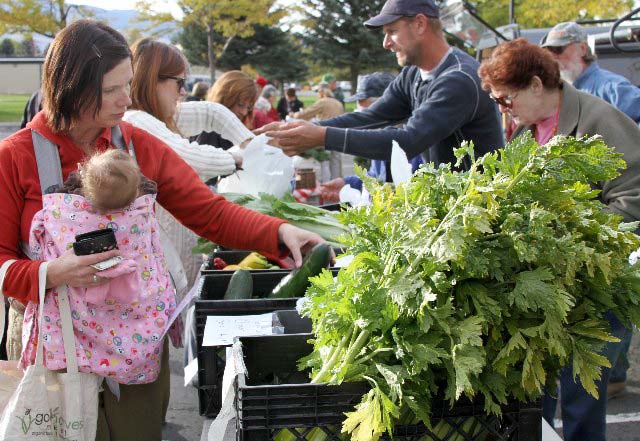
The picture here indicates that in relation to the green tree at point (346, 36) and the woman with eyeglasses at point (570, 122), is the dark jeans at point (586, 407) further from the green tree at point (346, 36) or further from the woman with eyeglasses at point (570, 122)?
the green tree at point (346, 36)

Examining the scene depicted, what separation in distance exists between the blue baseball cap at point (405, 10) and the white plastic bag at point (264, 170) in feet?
2.98

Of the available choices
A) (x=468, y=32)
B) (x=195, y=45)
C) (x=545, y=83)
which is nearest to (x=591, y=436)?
(x=545, y=83)

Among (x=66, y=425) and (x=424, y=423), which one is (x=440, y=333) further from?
(x=66, y=425)

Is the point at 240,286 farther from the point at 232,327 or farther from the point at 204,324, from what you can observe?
the point at 232,327

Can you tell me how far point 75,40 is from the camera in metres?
2.31

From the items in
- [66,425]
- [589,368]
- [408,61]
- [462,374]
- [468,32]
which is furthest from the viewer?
[468,32]

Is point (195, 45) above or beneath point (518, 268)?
beneath

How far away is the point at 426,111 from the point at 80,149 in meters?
1.86

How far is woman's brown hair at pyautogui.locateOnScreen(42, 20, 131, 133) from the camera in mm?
Result: 2309

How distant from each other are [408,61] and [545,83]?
0.92 m

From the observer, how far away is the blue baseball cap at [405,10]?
3923 mm

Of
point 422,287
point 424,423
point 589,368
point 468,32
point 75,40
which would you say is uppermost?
point 75,40

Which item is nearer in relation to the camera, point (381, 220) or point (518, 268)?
point (518, 268)

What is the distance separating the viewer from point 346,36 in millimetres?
33875
